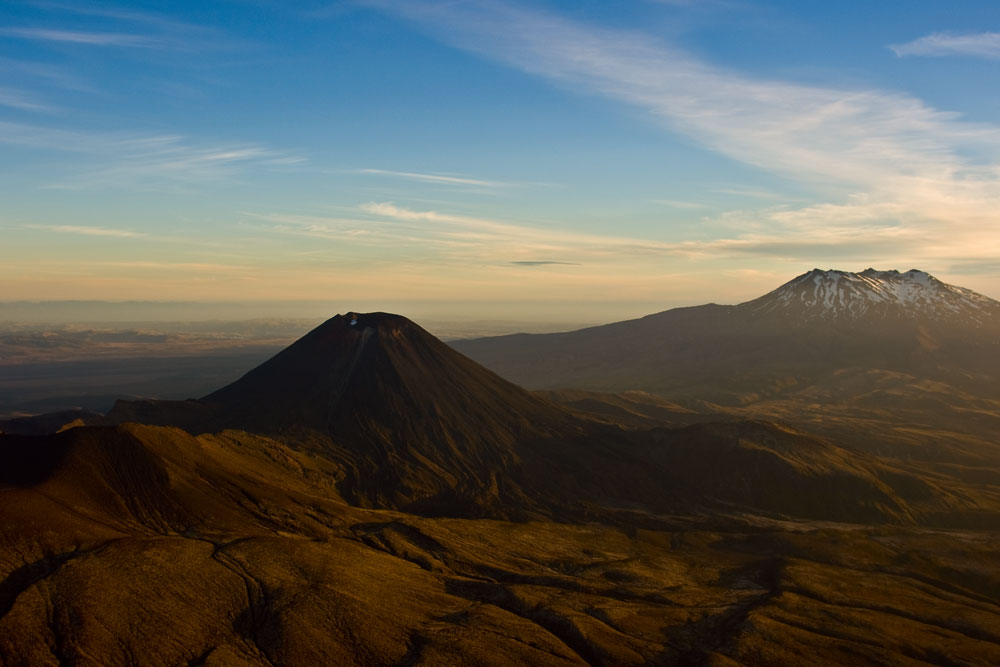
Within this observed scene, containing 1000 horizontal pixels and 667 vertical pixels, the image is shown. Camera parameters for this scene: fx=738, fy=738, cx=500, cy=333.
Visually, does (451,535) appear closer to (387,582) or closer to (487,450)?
(387,582)

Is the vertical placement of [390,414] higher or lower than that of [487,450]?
higher

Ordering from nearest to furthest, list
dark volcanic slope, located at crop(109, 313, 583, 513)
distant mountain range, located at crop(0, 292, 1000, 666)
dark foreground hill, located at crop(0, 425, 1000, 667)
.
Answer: dark foreground hill, located at crop(0, 425, 1000, 667) < distant mountain range, located at crop(0, 292, 1000, 666) < dark volcanic slope, located at crop(109, 313, 583, 513)

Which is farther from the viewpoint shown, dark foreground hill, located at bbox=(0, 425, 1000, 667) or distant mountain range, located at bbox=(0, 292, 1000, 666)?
distant mountain range, located at bbox=(0, 292, 1000, 666)

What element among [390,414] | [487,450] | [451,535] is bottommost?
[451,535]

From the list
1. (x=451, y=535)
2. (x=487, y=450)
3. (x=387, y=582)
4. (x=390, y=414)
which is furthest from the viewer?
(x=390, y=414)

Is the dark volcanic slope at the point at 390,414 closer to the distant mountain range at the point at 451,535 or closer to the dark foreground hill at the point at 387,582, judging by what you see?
the distant mountain range at the point at 451,535

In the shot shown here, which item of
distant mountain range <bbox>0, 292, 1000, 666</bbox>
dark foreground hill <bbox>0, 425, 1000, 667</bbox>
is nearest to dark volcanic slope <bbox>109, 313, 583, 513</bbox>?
distant mountain range <bbox>0, 292, 1000, 666</bbox>

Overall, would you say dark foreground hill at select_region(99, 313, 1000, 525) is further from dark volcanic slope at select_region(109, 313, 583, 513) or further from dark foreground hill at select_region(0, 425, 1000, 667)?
dark foreground hill at select_region(0, 425, 1000, 667)

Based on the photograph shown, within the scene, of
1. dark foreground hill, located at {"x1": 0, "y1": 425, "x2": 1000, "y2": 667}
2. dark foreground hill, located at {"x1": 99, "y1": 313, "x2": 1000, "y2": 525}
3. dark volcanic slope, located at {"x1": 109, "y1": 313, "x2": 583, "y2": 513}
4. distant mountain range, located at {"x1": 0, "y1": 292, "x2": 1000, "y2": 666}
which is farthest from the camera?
dark foreground hill, located at {"x1": 99, "y1": 313, "x2": 1000, "y2": 525}

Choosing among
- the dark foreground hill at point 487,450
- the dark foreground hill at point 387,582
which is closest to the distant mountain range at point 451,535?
the dark foreground hill at point 387,582

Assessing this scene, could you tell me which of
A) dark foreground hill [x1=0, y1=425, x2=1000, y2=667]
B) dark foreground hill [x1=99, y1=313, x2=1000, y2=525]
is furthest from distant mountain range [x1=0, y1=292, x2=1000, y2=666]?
dark foreground hill [x1=99, y1=313, x2=1000, y2=525]

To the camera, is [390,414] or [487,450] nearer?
[487,450]

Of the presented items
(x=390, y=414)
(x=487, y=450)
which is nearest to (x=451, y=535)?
(x=487, y=450)
